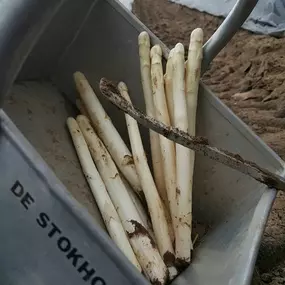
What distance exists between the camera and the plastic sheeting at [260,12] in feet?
6.16

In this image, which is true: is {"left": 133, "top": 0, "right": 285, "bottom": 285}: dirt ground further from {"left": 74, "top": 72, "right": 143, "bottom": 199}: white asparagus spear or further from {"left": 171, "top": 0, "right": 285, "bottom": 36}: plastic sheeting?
{"left": 74, "top": 72, "right": 143, "bottom": 199}: white asparagus spear

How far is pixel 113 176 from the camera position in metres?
0.98

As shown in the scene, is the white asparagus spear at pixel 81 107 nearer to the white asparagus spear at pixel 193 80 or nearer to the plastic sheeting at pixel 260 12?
the white asparagus spear at pixel 193 80

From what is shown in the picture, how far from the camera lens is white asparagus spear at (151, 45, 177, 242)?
929 mm

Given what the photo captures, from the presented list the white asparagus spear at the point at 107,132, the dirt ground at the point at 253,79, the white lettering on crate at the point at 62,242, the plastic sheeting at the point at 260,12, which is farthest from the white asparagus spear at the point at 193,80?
the plastic sheeting at the point at 260,12

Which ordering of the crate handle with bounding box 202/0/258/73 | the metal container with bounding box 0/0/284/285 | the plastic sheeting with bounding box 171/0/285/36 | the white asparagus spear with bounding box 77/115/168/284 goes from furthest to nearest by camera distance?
the plastic sheeting with bounding box 171/0/285/36 < the crate handle with bounding box 202/0/258/73 < the white asparagus spear with bounding box 77/115/168/284 < the metal container with bounding box 0/0/284/285

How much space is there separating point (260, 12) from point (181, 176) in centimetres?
113

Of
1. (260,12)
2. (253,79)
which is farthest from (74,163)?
(260,12)

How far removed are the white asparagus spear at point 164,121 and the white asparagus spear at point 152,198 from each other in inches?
0.7

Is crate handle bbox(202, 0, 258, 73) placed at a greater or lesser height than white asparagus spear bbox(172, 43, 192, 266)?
greater

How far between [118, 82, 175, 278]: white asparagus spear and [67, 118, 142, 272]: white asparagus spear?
0.05 metres

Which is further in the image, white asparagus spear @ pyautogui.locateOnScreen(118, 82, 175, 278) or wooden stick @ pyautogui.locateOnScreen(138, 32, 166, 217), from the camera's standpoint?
wooden stick @ pyautogui.locateOnScreen(138, 32, 166, 217)

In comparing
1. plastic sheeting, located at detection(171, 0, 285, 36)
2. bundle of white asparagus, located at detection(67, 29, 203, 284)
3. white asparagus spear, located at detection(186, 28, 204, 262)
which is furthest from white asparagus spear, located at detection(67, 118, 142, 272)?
plastic sheeting, located at detection(171, 0, 285, 36)

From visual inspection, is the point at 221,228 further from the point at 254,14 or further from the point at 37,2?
the point at 254,14
